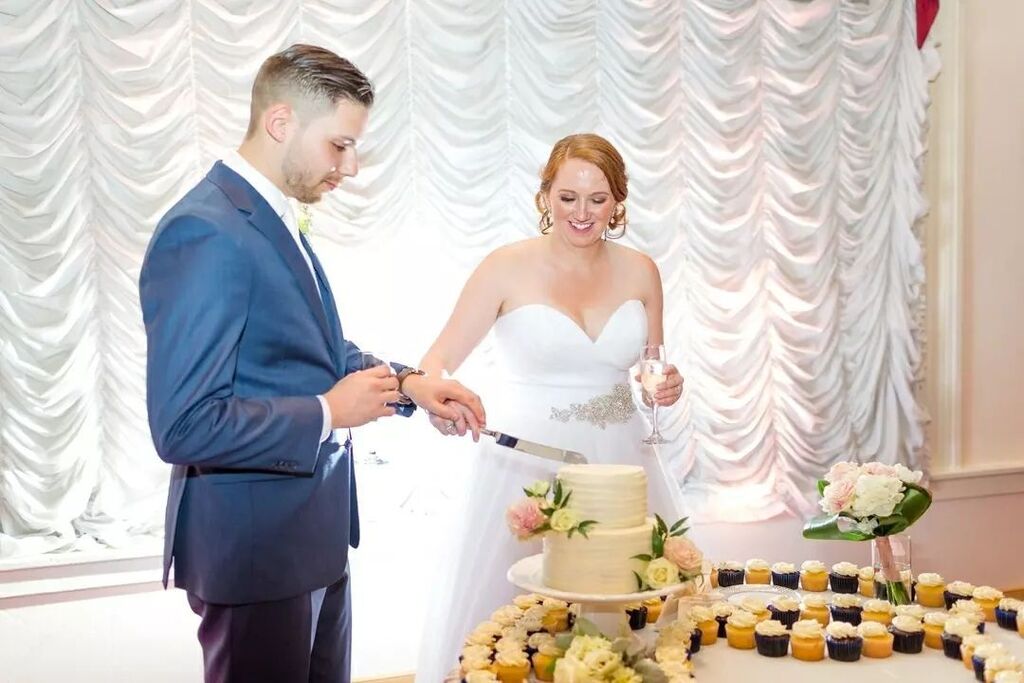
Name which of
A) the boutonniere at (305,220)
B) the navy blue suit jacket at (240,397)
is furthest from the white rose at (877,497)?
the boutonniere at (305,220)

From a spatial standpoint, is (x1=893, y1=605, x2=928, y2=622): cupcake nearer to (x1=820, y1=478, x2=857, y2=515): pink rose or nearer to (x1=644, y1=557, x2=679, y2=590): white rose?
(x1=820, y1=478, x2=857, y2=515): pink rose

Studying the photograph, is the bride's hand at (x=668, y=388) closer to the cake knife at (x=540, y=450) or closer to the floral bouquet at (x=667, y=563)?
the cake knife at (x=540, y=450)

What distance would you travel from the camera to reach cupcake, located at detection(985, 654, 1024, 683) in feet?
5.29

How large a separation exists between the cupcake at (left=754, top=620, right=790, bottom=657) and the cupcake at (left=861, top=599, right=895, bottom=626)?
21 cm

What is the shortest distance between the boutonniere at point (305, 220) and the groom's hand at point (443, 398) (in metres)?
1.69

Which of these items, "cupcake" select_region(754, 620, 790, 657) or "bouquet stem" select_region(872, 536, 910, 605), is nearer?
"cupcake" select_region(754, 620, 790, 657)

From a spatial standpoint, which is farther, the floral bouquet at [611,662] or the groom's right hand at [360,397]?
the groom's right hand at [360,397]

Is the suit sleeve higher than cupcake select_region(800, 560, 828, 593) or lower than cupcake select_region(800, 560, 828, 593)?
higher

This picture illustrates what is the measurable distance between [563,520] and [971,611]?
2.89ft

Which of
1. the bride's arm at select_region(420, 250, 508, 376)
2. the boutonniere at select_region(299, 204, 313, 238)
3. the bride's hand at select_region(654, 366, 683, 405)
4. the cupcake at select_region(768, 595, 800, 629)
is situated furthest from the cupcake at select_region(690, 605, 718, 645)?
the boutonniere at select_region(299, 204, 313, 238)

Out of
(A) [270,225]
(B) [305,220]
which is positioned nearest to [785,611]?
(A) [270,225]

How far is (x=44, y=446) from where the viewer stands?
3.63 meters

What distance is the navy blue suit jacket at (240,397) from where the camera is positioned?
5.59 feet

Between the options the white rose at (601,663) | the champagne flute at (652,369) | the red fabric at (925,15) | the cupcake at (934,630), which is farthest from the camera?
the red fabric at (925,15)
